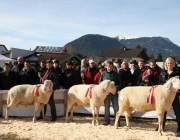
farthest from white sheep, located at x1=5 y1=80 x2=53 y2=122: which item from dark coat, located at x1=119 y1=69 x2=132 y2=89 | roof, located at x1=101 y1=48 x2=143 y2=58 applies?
roof, located at x1=101 y1=48 x2=143 y2=58

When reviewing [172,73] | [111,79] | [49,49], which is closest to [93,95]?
[111,79]

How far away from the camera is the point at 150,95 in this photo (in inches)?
280

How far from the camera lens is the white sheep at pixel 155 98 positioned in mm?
6840

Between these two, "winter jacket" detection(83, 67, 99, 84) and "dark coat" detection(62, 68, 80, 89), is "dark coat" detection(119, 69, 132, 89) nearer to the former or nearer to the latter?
"winter jacket" detection(83, 67, 99, 84)

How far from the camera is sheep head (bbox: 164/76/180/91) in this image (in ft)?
21.6

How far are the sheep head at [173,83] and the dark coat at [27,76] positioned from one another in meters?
5.07

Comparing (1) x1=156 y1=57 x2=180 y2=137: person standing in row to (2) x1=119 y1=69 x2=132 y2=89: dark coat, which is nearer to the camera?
(1) x1=156 y1=57 x2=180 y2=137: person standing in row

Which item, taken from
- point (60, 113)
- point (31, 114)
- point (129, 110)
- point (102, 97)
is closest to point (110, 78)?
point (102, 97)

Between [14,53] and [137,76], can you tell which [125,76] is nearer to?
[137,76]

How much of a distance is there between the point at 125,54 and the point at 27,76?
217 feet

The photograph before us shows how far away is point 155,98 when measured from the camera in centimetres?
708

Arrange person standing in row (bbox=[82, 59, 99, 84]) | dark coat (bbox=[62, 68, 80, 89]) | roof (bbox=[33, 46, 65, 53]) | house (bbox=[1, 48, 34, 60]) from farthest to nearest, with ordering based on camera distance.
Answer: roof (bbox=[33, 46, 65, 53]), house (bbox=[1, 48, 34, 60]), person standing in row (bbox=[82, 59, 99, 84]), dark coat (bbox=[62, 68, 80, 89])

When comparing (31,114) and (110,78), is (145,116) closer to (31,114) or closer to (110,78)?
(110,78)

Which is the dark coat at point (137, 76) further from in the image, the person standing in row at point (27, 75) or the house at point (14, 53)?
the house at point (14, 53)
